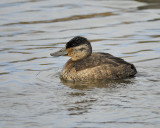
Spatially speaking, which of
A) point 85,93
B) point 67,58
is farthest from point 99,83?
point 67,58

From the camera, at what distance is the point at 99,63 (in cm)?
1052

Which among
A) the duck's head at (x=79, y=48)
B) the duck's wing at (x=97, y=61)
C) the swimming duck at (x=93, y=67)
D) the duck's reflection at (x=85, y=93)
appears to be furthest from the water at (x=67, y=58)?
the duck's head at (x=79, y=48)

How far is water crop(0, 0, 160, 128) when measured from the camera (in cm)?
799

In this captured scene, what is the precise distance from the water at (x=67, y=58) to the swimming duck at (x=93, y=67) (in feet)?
0.86

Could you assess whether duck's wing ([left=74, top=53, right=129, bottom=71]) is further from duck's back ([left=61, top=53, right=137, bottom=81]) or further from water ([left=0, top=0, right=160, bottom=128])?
water ([left=0, top=0, right=160, bottom=128])

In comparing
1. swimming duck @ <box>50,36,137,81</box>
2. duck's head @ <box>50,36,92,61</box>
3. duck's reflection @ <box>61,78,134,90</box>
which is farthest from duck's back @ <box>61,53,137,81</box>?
duck's head @ <box>50,36,92,61</box>

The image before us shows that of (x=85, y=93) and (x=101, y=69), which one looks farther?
(x=101, y=69)

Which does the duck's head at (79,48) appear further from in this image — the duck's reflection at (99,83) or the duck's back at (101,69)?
the duck's reflection at (99,83)

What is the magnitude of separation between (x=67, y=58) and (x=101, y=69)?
2607mm

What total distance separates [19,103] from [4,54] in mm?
4413

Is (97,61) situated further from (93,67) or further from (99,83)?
(99,83)

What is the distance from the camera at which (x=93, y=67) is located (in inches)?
413

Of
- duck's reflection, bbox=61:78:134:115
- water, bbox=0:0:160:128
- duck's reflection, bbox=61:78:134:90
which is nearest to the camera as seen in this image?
water, bbox=0:0:160:128

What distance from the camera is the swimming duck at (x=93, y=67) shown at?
34.3 feet
